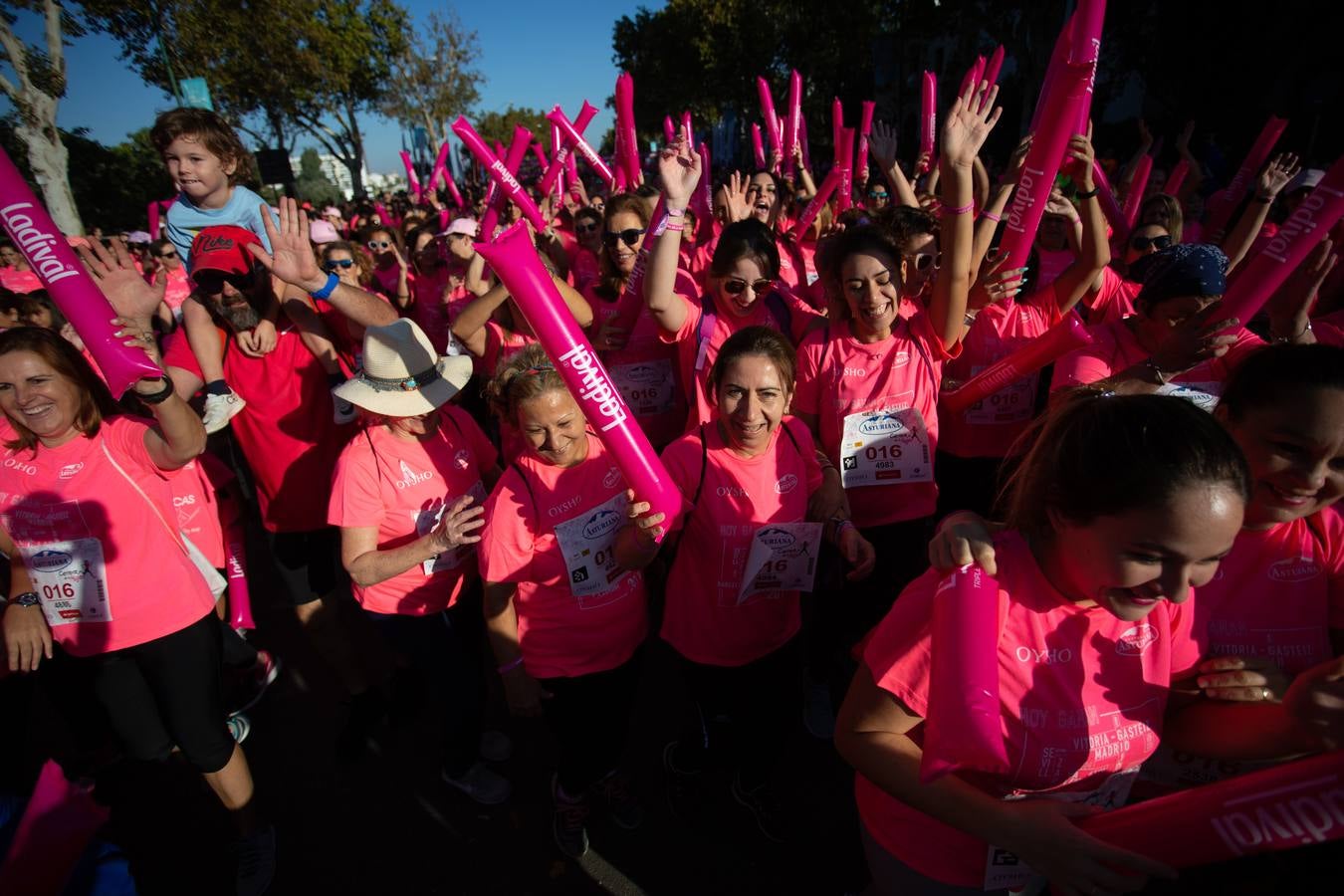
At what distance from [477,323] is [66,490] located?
171cm

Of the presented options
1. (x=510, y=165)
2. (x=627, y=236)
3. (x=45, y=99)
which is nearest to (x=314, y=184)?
(x=45, y=99)

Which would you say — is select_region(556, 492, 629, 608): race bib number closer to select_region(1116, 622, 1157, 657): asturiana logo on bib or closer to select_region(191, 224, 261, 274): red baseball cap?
select_region(1116, 622, 1157, 657): asturiana logo on bib

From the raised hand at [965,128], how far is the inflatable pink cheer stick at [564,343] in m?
1.92

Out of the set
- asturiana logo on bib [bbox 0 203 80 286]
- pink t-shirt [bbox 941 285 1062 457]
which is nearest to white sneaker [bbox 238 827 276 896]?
asturiana logo on bib [bbox 0 203 80 286]

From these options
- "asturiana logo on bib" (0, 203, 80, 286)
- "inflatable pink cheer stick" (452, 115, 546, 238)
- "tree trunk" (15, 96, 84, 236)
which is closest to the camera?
"asturiana logo on bib" (0, 203, 80, 286)

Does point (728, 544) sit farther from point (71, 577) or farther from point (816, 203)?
point (816, 203)

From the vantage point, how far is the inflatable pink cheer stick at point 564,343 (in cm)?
155

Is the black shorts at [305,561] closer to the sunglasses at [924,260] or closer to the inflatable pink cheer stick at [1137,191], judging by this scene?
the sunglasses at [924,260]

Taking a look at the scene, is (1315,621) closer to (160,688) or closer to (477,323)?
(477,323)

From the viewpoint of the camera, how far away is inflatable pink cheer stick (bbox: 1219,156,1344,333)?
83.9 inches

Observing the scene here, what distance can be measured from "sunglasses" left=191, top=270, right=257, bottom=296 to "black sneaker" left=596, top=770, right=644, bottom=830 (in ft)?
8.48

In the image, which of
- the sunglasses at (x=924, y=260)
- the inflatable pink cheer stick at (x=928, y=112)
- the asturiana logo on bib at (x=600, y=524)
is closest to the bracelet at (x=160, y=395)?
the asturiana logo on bib at (x=600, y=524)

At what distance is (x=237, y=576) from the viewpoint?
121 inches

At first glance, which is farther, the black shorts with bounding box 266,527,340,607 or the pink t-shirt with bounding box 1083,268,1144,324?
the pink t-shirt with bounding box 1083,268,1144,324
